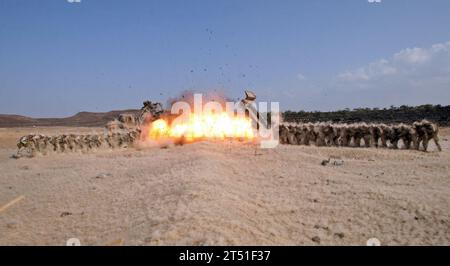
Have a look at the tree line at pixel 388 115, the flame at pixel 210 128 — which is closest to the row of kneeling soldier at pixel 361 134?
the flame at pixel 210 128

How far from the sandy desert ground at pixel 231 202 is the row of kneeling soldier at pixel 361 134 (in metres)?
3.91

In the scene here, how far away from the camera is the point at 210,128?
2359cm

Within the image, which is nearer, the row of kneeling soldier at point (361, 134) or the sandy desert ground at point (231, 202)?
the sandy desert ground at point (231, 202)

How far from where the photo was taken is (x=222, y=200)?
966 cm

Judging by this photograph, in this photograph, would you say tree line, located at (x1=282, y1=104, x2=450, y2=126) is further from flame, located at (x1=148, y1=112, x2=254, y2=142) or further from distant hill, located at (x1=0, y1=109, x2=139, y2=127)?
distant hill, located at (x1=0, y1=109, x2=139, y2=127)

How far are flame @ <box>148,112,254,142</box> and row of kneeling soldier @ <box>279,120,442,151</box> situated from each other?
89.2 inches

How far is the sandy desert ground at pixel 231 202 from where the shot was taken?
8.00 meters

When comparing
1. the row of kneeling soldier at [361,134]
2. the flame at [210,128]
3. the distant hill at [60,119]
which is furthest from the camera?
the distant hill at [60,119]

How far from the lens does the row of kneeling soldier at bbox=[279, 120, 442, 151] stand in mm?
20844

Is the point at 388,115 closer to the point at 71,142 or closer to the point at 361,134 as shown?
the point at 361,134

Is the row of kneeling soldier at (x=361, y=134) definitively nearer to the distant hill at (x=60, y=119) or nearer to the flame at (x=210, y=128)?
the flame at (x=210, y=128)
